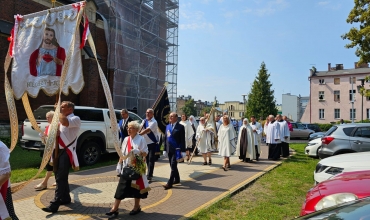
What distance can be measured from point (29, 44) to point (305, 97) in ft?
303

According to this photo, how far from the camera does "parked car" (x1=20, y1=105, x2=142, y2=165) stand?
9492 millimetres

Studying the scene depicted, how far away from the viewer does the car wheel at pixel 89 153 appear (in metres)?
9.82

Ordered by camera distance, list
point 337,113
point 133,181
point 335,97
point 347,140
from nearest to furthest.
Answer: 1. point 133,181
2. point 347,140
3. point 337,113
4. point 335,97

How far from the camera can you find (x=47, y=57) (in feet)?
18.8

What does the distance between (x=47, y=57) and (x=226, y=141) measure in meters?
6.13

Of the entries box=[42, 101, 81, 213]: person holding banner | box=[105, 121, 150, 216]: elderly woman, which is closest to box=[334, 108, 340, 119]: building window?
box=[105, 121, 150, 216]: elderly woman

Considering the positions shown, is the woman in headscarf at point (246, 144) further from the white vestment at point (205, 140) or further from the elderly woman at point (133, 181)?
the elderly woman at point (133, 181)

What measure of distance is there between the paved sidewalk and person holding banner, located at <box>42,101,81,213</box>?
1.00 ft

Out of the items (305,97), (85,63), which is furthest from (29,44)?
(305,97)

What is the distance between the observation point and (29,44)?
5.68 metres

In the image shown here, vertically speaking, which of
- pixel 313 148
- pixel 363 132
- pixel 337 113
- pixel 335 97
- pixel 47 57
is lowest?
pixel 313 148

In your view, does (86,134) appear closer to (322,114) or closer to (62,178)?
(62,178)

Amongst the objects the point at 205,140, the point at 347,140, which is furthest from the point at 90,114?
the point at 347,140

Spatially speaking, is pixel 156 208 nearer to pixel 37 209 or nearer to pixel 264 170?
pixel 37 209
